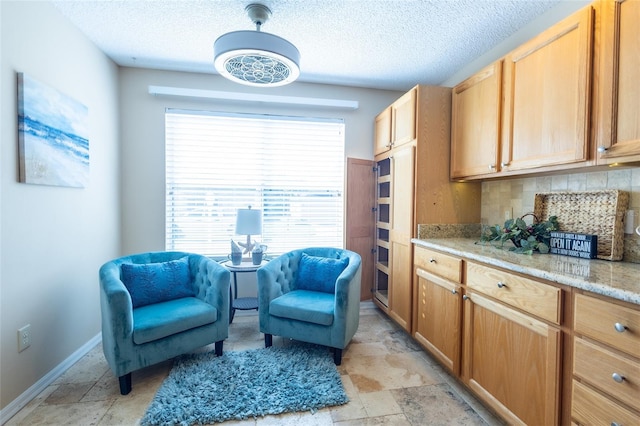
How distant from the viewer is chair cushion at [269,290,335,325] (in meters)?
2.17

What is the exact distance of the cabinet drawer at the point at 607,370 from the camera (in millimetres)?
994

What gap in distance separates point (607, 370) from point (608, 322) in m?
0.18

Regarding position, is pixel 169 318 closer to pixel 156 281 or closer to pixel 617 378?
pixel 156 281

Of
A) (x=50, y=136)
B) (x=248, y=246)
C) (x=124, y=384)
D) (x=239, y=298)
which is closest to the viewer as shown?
(x=124, y=384)

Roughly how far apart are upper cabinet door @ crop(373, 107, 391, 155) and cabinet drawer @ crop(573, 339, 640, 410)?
2.18 m

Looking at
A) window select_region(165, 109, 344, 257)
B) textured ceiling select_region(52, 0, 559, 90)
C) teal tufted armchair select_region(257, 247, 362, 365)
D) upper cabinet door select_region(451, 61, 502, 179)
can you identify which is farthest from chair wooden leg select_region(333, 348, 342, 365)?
textured ceiling select_region(52, 0, 559, 90)

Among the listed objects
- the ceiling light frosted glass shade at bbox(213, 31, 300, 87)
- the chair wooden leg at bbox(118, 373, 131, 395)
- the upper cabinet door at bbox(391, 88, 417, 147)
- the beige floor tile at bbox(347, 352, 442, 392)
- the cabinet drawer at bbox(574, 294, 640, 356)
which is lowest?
the beige floor tile at bbox(347, 352, 442, 392)

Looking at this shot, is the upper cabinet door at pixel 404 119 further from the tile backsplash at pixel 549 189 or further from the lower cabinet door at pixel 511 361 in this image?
the lower cabinet door at pixel 511 361

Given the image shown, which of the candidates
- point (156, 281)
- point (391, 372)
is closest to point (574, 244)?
point (391, 372)

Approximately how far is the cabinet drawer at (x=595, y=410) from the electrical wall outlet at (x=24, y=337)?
2903mm

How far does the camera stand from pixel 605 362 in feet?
3.52

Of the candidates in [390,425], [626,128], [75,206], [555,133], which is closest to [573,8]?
[555,133]

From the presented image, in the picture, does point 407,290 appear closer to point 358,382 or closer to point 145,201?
point 358,382

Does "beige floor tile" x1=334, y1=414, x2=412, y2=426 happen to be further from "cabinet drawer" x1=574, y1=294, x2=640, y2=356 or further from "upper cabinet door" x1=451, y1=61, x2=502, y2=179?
"upper cabinet door" x1=451, y1=61, x2=502, y2=179
